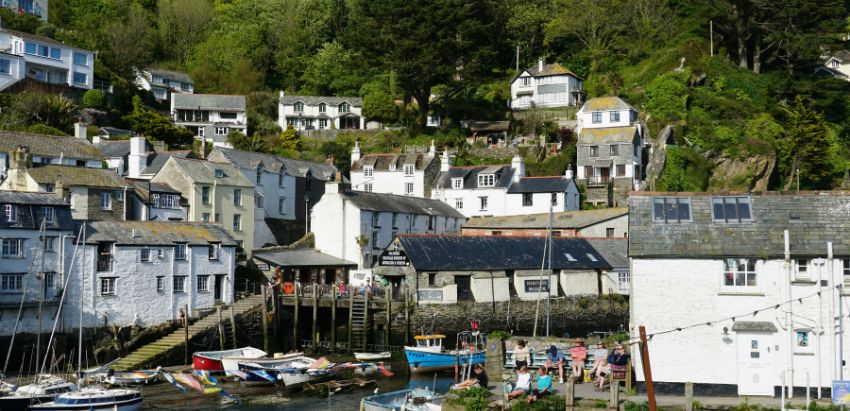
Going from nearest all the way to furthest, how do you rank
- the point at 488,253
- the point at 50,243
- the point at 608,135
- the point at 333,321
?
1. the point at 50,243
2. the point at 333,321
3. the point at 488,253
4. the point at 608,135

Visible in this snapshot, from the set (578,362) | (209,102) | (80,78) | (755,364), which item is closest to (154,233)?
(578,362)

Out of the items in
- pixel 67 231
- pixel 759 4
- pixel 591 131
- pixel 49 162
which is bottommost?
pixel 67 231

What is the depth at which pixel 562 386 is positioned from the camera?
96.7 ft

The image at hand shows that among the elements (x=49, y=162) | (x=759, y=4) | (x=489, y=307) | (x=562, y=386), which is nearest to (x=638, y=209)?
(x=562, y=386)

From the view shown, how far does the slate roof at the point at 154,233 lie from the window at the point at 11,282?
390 centimetres

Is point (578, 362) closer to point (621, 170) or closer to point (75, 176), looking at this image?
point (75, 176)

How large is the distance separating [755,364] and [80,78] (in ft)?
271

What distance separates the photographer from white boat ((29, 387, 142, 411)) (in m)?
33.8

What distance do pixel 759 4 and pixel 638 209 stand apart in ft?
214

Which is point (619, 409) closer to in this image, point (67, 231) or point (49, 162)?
point (67, 231)

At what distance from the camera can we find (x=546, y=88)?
98875 millimetres

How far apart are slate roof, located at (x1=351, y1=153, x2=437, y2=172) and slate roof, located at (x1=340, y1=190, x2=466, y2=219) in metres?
4.81

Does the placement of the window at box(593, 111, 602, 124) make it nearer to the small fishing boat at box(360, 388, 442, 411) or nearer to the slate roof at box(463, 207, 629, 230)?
the slate roof at box(463, 207, 629, 230)

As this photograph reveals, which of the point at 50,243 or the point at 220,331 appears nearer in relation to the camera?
the point at 50,243
